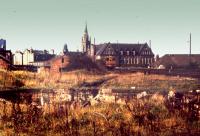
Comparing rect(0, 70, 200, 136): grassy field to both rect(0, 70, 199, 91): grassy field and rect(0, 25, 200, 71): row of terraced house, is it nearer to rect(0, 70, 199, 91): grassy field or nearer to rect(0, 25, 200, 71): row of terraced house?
rect(0, 70, 199, 91): grassy field

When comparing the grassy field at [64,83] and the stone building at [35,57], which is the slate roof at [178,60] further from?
the grassy field at [64,83]

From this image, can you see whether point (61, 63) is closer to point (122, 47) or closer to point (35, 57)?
point (122, 47)

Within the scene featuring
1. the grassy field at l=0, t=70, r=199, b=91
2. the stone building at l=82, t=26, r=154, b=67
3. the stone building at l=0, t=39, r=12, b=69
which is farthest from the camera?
the stone building at l=82, t=26, r=154, b=67

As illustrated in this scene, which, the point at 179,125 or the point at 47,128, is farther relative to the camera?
the point at 179,125

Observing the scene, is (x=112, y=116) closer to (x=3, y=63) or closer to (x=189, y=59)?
(x=3, y=63)

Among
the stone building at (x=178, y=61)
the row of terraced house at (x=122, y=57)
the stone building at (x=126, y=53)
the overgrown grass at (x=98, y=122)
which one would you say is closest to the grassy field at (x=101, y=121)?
the overgrown grass at (x=98, y=122)

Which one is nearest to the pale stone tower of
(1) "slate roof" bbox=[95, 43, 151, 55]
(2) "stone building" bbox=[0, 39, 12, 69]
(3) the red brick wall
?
(1) "slate roof" bbox=[95, 43, 151, 55]

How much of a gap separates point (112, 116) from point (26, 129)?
11.5ft

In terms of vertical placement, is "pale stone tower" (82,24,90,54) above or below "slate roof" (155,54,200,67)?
above

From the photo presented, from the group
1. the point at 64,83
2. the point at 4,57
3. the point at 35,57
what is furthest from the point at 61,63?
the point at 35,57

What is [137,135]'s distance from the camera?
35.3 ft

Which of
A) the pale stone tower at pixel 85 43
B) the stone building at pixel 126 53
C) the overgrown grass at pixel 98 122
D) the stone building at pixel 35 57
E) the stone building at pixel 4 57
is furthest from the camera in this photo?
the pale stone tower at pixel 85 43

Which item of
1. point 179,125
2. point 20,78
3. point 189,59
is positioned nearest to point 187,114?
point 179,125

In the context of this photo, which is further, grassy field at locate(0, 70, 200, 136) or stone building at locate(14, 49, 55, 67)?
stone building at locate(14, 49, 55, 67)
